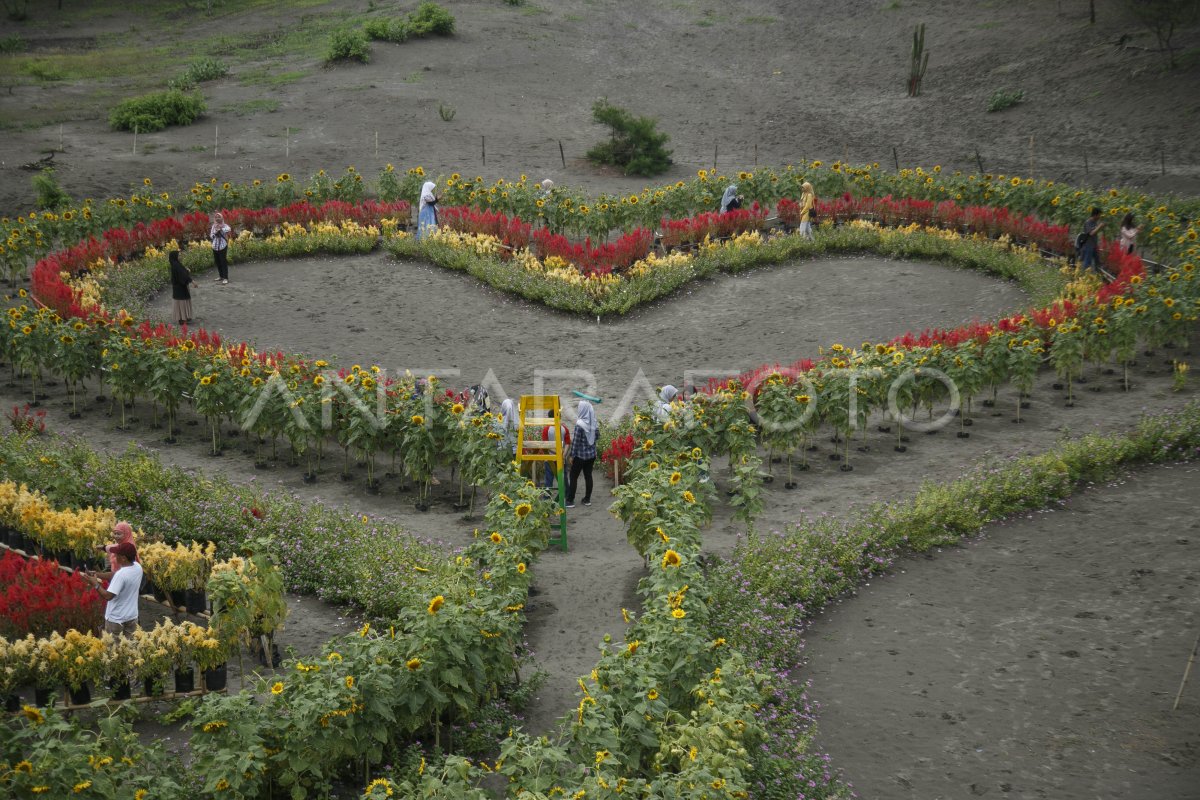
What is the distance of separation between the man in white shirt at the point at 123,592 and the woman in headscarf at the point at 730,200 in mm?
16365

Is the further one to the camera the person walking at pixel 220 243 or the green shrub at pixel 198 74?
the green shrub at pixel 198 74

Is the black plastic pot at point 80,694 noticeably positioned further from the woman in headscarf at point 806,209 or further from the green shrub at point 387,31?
the green shrub at point 387,31

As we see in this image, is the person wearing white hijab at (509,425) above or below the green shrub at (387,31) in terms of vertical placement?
below

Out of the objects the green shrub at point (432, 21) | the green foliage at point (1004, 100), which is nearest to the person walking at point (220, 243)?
the green shrub at point (432, 21)

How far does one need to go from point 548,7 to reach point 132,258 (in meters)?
26.9

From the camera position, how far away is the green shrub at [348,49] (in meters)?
37.7

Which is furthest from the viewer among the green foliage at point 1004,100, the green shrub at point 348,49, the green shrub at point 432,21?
the green shrub at point 432,21

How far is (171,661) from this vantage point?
904 centimetres

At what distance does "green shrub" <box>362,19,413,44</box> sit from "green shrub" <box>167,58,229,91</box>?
521 cm

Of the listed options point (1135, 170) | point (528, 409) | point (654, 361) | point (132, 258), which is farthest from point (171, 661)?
point (1135, 170)

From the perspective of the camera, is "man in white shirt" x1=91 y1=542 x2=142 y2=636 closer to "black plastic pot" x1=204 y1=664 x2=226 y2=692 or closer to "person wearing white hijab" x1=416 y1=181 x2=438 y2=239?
"black plastic pot" x1=204 y1=664 x2=226 y2=692

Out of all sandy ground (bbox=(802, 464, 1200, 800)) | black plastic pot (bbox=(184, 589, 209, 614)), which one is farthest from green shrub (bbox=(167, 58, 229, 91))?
sandy ground (bbox=(802, 464, 1200, 800))

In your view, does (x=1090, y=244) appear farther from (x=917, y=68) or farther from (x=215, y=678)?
(x=917, y=68)

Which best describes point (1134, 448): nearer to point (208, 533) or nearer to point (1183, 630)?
point (1183, 630)
